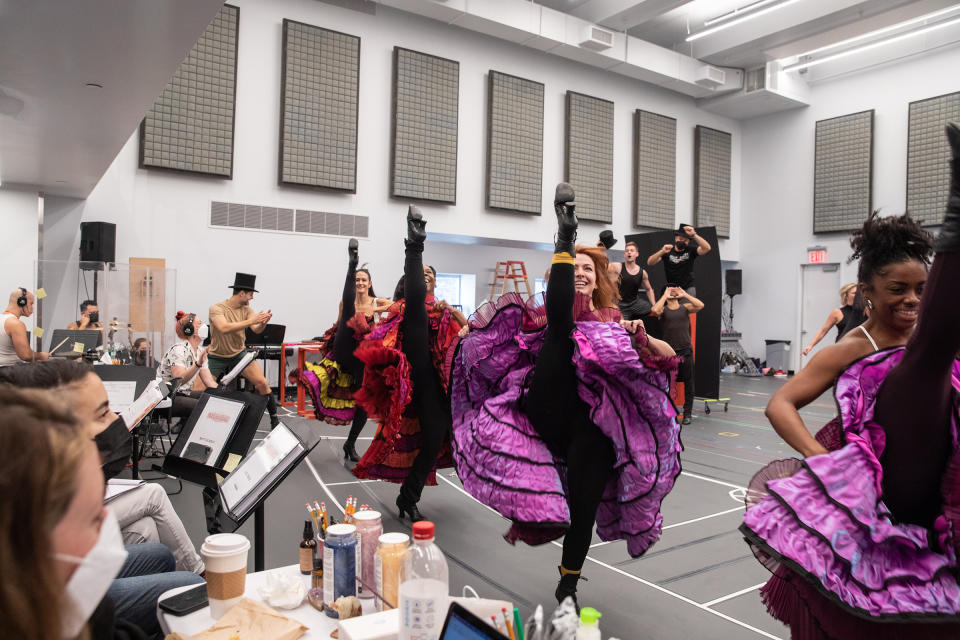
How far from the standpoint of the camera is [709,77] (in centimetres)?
1280

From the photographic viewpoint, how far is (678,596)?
2.93 meters

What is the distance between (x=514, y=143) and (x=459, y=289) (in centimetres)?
336

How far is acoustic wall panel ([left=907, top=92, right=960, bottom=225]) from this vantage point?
38.8 feet

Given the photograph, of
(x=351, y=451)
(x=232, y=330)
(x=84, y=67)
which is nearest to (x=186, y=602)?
(x=84, y=67)

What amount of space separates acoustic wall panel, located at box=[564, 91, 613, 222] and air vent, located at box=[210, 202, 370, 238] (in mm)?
4150

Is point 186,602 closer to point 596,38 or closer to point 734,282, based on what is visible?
point 596,38

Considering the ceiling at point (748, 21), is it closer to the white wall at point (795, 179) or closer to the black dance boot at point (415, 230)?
the white wall at point (795, 179)

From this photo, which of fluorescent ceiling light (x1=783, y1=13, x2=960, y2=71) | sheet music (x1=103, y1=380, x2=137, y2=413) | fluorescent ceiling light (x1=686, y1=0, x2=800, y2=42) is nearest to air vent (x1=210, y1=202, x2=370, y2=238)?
sheet music (x1=103, y1=380, x2=137, y2=413)

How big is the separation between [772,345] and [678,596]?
42.5ft

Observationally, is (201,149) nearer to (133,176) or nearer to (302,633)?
(133,176)

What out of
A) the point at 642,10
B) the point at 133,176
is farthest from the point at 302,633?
the point at 642,10

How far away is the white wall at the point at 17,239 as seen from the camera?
24.7ft

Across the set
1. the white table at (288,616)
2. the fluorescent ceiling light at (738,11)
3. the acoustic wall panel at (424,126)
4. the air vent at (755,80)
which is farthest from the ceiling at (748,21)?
the white table at (288,616)

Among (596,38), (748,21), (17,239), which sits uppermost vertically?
(748,21)
